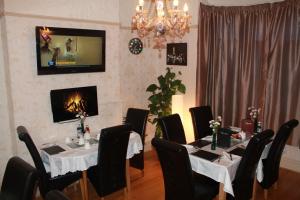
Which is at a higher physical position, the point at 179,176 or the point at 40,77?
the point at 40,77

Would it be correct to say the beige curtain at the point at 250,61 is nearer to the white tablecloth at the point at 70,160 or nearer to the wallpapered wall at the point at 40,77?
the wallpapered wall at the point at 40,77

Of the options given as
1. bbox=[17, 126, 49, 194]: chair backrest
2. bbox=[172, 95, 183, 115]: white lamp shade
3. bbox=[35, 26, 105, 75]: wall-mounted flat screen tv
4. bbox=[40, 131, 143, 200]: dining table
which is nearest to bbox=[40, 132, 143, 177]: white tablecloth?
bbox=[40, 131, 143, 200]: dining table

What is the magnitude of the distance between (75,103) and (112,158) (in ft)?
3.66

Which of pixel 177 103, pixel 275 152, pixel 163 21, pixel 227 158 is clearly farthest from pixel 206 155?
pixel 177 103

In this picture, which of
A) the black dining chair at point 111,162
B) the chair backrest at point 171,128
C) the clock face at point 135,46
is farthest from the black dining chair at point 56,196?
the clock face at point 135,46

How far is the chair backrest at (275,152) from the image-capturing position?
307 cm

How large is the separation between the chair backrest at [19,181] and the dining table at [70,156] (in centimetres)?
83

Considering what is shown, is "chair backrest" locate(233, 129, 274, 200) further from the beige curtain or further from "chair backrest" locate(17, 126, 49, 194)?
"chair backrest" locate(17, 126, 49, 194)

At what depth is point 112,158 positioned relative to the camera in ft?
10.2

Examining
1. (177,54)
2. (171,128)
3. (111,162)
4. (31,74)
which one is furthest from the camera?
(177,54)

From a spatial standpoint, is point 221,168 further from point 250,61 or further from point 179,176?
point 250,61

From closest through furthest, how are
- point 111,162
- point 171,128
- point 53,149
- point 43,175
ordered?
point 43,175 → point 111,162 → point 53,149 → point 171,128

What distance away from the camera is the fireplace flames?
3707mm

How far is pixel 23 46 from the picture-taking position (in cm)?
330
